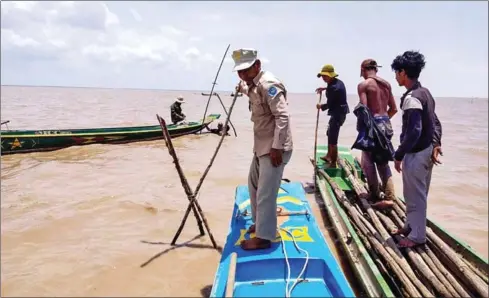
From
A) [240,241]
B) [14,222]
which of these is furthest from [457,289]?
[14,222]

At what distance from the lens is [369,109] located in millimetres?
5035

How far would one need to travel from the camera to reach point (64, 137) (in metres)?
11.5

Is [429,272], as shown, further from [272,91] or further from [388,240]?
[272,91]

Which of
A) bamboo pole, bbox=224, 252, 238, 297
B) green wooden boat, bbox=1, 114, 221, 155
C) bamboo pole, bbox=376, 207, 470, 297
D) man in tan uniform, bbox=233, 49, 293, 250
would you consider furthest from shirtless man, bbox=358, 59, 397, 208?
green wooden boat, bbox=1, 114, 221, 155

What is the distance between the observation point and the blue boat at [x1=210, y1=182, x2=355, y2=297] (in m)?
2.97

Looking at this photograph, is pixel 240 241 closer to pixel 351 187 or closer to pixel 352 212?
pixel 352 212

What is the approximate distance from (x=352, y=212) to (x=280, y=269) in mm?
1836

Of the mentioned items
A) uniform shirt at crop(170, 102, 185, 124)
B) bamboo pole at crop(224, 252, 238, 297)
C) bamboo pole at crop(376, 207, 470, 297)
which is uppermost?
uniform shirt at crop(170, 102, 185, 124)

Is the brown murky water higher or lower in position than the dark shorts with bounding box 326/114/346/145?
lower

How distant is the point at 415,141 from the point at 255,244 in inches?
75.1

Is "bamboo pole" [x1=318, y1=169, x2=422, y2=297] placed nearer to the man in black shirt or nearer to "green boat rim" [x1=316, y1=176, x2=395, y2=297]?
"green boat rim" [x1=316, y1=176, x2=395, y2=297]

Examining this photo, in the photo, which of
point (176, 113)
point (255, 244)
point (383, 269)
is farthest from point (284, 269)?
point (176, 113)

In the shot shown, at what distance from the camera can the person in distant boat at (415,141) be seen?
358 cm

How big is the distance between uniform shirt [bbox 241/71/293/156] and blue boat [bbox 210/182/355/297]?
97cm
